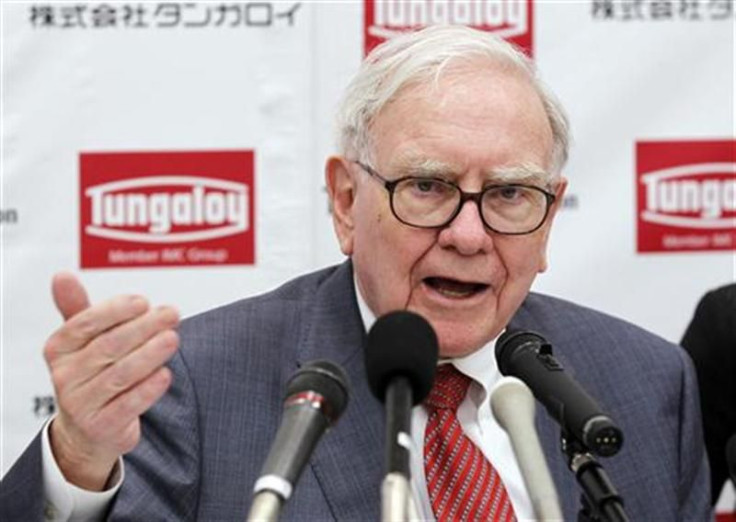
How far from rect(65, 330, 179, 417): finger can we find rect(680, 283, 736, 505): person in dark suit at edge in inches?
67.1

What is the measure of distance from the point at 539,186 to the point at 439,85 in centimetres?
22

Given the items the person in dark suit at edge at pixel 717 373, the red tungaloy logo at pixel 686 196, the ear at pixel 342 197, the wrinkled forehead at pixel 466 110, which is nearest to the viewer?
the wrinkled forehead at pixel 466 110

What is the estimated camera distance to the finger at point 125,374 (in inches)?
59.5

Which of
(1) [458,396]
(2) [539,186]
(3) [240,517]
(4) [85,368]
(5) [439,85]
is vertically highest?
(5) [439,85]

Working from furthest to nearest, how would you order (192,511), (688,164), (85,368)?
(688,164)
(192,511)
(85,368)

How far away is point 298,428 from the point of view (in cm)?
136

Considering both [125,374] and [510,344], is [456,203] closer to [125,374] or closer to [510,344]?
[510,344]

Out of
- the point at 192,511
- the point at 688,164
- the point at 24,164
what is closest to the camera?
the point at 192,511

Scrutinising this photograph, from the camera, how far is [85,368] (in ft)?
5.10

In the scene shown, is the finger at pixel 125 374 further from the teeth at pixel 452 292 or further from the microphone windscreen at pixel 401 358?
the teeth at pixel 452 292

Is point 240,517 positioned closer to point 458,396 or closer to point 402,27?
point 458,396

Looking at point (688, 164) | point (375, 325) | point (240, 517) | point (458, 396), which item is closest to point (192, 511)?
point (240, 517)

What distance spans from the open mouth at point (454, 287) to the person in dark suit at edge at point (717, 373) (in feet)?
3.20

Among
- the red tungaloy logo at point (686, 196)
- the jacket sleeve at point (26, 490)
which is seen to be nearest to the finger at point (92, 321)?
the jacket sleeve at point (26, 490)
